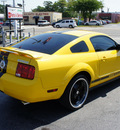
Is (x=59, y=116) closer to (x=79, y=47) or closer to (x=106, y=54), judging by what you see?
(x=79, y=47)

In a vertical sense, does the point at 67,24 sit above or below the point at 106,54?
above

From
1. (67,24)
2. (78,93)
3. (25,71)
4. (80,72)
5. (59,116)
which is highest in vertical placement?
(67,24)

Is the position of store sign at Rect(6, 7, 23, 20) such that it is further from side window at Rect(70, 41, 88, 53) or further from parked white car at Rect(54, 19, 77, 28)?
parked white car at Rect(54, 19, 77, 28)

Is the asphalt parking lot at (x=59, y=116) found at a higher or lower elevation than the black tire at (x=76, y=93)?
lower

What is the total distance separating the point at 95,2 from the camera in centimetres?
6072

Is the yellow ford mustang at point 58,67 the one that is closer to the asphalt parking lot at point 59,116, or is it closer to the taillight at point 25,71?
the taillight at point 25,71

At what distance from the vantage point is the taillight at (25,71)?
306 cm

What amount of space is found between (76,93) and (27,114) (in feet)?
3.36

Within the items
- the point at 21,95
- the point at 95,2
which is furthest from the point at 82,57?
the point at 95,2

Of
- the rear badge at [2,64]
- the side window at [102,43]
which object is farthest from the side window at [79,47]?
the rear badge at [2,64]

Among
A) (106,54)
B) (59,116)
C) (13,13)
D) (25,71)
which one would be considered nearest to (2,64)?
(25,71)

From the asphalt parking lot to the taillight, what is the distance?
32.7 inches

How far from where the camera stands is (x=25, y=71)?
3.12 m

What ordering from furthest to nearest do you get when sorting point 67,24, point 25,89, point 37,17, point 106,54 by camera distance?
point 37,17, point 67,24, point 106,54, point 25,89
